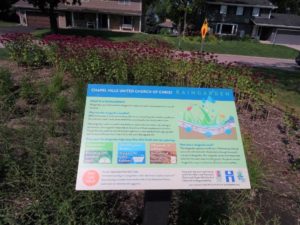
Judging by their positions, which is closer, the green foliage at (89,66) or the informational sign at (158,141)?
the informational sign at (158,141)

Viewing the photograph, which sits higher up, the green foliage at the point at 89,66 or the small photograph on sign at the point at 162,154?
the small photograph on sign at the point at 162,154

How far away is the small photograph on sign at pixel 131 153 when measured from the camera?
1.96 meters

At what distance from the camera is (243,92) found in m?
6.02

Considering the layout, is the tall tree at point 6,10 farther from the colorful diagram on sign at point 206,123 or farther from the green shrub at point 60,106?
the colorful diagram on sign at point 206,123

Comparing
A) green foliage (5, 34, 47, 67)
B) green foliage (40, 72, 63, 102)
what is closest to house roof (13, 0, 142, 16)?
green foliage (5, 34, 47, 67)

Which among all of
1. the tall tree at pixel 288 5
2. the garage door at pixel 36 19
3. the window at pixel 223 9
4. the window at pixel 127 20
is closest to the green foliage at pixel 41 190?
the window at pixel 127 20

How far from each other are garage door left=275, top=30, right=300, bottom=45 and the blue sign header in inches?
1500

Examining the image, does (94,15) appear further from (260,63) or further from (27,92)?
(27,92)

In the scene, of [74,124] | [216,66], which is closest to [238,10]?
[216,66]

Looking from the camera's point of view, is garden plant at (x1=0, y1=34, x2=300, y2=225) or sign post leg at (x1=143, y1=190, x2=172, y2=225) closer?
sign post leg at (x1=143, y1=190, x2=172, y2=225)

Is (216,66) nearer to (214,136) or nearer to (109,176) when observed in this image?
(214,136)

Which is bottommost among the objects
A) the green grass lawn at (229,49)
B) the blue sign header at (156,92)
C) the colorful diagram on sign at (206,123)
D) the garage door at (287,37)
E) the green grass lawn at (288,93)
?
the garage door at (287,37)

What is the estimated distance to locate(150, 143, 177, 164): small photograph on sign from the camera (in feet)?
6.57

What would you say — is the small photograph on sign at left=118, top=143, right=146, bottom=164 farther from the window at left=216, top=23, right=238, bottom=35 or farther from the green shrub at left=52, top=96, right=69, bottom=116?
the window at left=216, top=23, right=238, bottom=35
